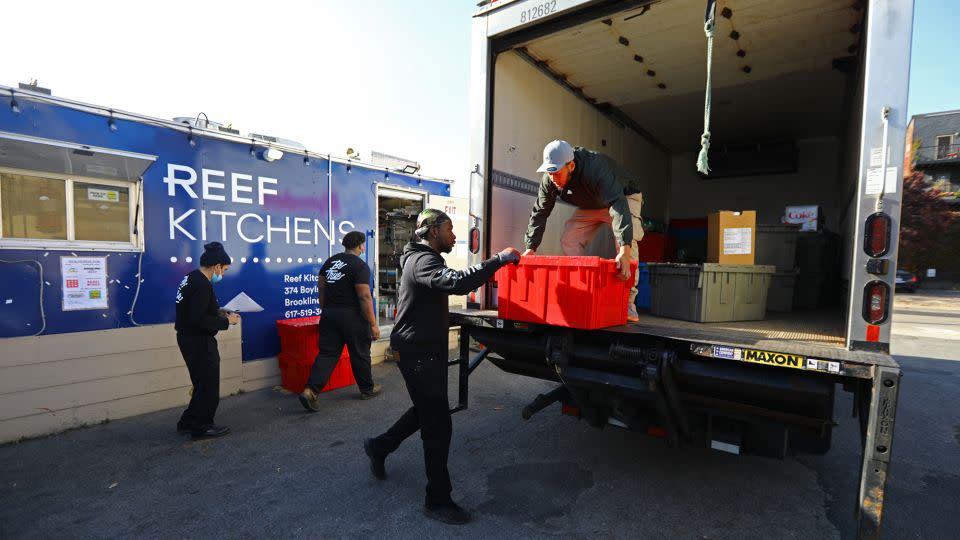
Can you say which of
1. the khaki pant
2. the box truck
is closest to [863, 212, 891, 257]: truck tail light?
the box truck

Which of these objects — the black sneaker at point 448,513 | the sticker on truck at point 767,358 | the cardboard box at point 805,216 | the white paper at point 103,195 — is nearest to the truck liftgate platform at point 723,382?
the sticker on truck at point 767,358

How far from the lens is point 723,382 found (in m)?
2.42

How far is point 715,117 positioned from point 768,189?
1607mm

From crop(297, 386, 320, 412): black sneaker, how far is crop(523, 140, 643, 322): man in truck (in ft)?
9.10

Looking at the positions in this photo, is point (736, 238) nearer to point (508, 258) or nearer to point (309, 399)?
point (508, 258)

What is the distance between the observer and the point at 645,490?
3121 millimetres

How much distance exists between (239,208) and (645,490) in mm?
4978

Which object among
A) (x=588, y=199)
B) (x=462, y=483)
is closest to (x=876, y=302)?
(x=588, y=199)

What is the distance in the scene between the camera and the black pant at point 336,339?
4.77 meters

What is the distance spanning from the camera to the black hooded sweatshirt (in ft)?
8.57

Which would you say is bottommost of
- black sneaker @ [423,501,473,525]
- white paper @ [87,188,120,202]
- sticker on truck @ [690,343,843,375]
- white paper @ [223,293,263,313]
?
black sneaker @ [423,501,473,525]

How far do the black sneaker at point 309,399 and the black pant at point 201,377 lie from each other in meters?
0.80

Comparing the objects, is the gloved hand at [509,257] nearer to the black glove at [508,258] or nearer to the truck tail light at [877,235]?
the black glove at [508,258]

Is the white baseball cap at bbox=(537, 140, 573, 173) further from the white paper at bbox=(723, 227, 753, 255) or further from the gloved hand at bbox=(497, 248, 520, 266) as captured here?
the white paper at bbox=(723, 227, 753, 255)
